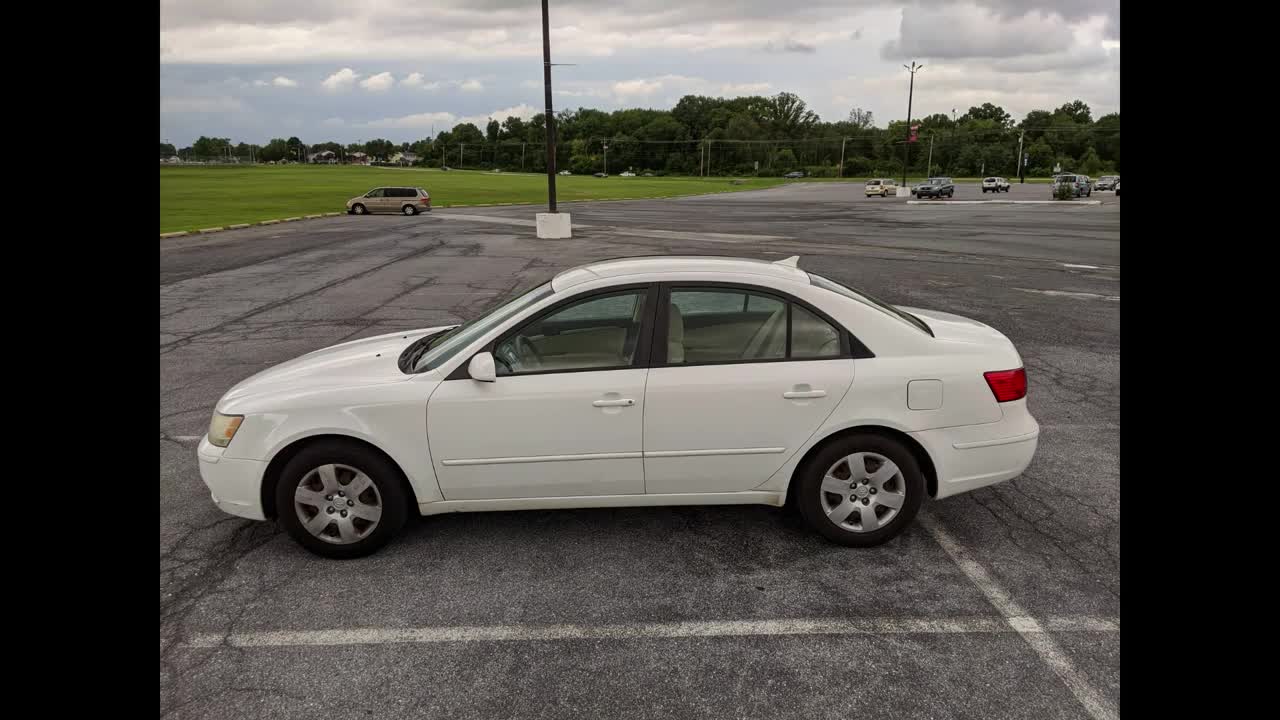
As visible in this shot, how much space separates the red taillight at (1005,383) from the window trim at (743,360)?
2.20 ft

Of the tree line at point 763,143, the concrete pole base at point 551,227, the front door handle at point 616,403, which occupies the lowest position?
the front door handle at point 616,403

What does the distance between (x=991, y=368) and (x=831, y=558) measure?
1.34m

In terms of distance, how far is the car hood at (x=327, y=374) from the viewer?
4227 mm

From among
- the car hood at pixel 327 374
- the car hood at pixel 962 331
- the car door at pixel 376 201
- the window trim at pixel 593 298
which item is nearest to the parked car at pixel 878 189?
the car door at pixel 376 201

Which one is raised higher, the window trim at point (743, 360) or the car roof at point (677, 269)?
the car roof at point (677, 269)

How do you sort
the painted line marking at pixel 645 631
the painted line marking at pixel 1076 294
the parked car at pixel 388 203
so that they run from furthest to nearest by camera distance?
1. the parked car at pixel 388 203
2. the painted line marking at pixel 1076 294
3. the painted line marking at pixel 645 631

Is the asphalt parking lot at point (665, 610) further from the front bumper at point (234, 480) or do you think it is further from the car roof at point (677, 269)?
the car roof at point (677, 269)

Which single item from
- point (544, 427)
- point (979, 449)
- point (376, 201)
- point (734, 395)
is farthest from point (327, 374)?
point (376, 201)

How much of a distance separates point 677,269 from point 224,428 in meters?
2.61
